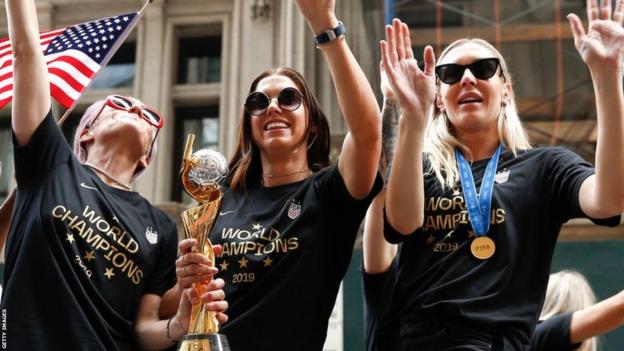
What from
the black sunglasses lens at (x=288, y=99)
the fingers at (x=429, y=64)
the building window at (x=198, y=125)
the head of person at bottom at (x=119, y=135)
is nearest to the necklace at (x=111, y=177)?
the head of person at bottom at (x=119, y=135)

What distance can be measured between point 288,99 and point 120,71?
9.98 m

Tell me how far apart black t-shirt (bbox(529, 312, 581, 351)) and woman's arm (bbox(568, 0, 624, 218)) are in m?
1.37

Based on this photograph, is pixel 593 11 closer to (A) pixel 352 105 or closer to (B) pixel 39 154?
(A) pixel 352 105

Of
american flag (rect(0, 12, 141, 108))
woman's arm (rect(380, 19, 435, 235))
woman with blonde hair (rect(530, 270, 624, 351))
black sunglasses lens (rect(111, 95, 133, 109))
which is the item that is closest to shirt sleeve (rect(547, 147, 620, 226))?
woman's arm (rect(380, 19, 435, 235))

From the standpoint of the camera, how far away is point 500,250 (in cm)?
304

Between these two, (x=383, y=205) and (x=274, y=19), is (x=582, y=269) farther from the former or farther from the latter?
(x=383, y=205)

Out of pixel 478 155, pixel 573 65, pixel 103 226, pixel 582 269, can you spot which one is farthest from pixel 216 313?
pixel 573 65

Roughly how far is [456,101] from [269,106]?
2.49 feet

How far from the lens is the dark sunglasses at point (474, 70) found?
3.34m

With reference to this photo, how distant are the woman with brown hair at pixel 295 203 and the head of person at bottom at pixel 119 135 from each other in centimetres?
47

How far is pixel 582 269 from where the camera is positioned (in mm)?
9461

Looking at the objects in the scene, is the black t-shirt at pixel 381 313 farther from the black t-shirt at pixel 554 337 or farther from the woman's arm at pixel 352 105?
the black t-shirt at pixel 554 337

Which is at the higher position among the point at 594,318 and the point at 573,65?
the point at 573,65

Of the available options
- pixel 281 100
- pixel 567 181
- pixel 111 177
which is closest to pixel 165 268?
pixel 111 177
